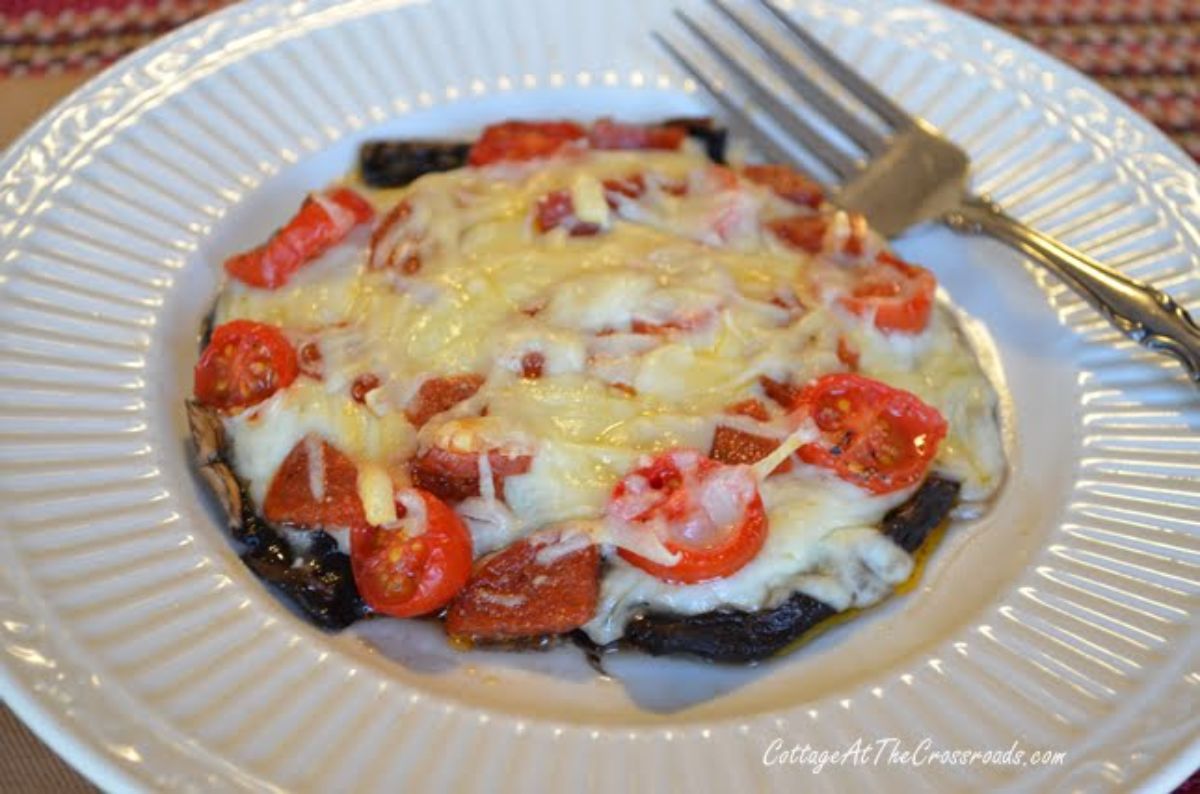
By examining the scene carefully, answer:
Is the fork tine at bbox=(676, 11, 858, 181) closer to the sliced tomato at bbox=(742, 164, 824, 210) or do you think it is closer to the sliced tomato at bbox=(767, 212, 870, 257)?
the sliced tomato at bbox=(742, 164, 824, 210)

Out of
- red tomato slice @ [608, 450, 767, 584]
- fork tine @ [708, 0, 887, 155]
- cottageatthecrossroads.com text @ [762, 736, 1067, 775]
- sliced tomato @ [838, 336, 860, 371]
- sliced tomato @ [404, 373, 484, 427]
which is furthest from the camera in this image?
fork tine @ [708, 0, 887, 155]

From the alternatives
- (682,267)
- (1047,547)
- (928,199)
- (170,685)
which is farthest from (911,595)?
(170,685)

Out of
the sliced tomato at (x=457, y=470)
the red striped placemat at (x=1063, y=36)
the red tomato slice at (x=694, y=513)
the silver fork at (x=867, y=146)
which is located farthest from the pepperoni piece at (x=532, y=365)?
the red striped placemat at (x=1063, y=36)

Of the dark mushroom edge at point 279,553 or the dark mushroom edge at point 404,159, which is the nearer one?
the dark mushroom edge at point 279,553

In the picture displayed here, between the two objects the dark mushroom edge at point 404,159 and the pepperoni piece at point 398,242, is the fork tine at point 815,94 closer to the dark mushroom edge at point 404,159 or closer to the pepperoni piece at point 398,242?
the dark mushroom edge at point 404,159

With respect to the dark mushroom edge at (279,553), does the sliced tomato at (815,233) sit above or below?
above

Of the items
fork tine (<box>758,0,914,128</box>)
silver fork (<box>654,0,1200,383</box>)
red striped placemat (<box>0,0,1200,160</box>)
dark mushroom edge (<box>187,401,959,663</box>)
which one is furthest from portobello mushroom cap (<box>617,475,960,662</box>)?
red striped placemat (<box>0,0,1200,160</box>)
